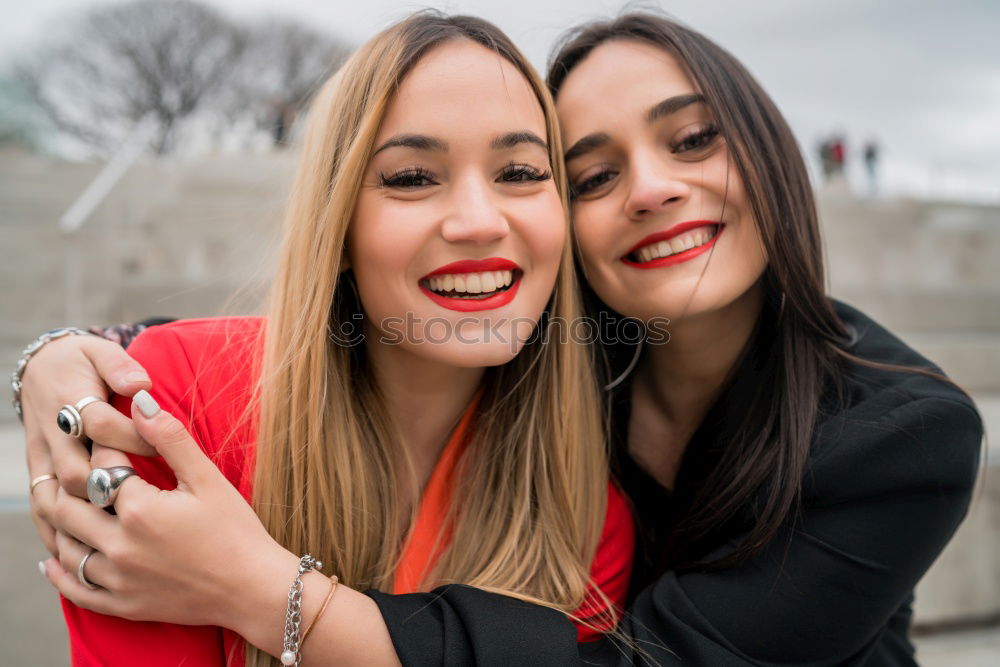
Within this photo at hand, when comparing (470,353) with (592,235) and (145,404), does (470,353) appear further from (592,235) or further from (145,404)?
Answer: (145,404)

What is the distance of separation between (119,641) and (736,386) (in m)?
1.78

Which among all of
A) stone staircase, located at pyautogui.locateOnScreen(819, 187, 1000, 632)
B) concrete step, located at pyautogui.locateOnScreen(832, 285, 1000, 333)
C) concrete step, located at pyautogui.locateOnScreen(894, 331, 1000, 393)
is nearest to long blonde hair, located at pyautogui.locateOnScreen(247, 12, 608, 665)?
stone staircase, located at pyautogui.locateOnScreen(819, 187, 1000, 632)

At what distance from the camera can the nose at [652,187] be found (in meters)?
1.96

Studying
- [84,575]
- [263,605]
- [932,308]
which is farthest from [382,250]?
[932,308]

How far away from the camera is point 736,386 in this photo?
224 cm

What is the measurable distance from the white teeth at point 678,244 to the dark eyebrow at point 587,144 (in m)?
0.33

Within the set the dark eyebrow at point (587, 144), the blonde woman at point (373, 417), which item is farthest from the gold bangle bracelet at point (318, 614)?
the dark eyebrow at point (587, 144)

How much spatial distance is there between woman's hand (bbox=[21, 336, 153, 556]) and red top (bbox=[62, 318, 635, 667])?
0.21 feet

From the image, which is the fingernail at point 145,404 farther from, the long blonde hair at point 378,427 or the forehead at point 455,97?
the forehead at point 455,97

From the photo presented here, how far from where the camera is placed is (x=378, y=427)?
6.51 ft

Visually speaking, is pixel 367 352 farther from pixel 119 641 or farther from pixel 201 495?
pixel 119 641

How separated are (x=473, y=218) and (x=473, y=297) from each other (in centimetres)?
22

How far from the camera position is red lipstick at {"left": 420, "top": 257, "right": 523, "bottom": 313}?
1755 millimetres

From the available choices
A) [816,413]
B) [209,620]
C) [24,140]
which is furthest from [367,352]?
[24,140]
